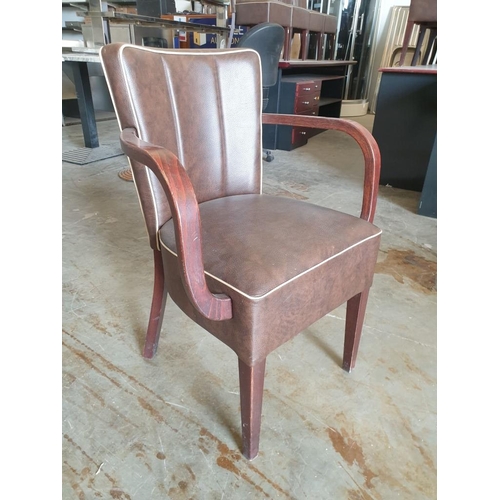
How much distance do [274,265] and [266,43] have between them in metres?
2.32

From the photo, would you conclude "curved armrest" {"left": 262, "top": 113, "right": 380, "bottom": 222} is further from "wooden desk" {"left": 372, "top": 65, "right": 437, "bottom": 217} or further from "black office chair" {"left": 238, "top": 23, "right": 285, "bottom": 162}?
"black office chair" {"left": 238, "top": 23, "right": 285, "bottom": 162}

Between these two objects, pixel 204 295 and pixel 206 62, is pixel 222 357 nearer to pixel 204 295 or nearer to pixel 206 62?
pixel 204 295

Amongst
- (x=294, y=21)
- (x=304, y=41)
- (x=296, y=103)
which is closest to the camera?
(x=296, y=103)

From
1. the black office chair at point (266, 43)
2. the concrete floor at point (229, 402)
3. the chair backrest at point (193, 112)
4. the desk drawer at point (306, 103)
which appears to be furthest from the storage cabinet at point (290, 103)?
the chair backrest at point (193, 112)

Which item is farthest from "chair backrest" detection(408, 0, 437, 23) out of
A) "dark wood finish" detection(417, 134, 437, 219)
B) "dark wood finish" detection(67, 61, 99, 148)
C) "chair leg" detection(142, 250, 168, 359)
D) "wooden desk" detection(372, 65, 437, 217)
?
"chair leg" detection(142, 250, 168, 359)

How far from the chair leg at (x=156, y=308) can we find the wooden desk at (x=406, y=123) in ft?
5.95

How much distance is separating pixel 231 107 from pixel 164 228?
385mm

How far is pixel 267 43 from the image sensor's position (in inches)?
99.6

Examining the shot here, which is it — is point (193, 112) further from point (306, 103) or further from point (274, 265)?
point (306, 103)

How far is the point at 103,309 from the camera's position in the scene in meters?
1.31

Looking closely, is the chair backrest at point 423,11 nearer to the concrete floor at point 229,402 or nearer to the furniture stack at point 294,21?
the furniture stack at point 294,21

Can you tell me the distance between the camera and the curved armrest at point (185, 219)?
1.87 ft

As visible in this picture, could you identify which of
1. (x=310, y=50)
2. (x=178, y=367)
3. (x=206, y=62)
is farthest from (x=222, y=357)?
(x=310, y=50)

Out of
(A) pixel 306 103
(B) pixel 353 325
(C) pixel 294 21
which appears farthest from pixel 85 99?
(B) pixel 353 325
